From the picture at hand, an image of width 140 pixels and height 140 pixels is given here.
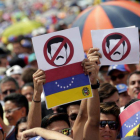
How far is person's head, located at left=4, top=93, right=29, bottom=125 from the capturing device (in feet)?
19.4

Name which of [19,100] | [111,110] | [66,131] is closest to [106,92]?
[111,110]

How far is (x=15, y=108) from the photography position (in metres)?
5.99

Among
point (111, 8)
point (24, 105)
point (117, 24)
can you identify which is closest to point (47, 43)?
point (24, 105)

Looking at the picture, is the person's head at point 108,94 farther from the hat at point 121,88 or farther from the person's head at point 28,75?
the person's head at point 28,75

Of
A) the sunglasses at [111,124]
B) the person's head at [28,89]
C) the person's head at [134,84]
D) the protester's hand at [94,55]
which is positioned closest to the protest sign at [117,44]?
the protester's hand at [94,55]

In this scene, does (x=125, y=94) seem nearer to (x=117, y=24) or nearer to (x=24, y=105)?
(x=24, y=105)

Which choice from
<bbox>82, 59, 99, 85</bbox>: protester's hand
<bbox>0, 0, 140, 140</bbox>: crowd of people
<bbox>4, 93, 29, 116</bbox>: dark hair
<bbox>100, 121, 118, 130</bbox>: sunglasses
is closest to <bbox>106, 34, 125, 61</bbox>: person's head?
<bbox>0, 0, 140, 140</bbox>: crowd of people

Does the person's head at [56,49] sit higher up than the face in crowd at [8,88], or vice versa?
the person's head at [56,49]

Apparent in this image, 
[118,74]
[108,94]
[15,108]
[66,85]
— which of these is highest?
[66,85]

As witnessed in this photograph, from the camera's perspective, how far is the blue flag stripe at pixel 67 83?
13.4ft

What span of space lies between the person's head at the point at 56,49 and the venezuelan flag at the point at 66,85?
7cm

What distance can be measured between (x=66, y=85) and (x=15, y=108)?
6.73 ft

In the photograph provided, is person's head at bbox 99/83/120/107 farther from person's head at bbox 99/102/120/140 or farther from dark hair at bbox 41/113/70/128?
dark hair at bbox 41/113/70/128

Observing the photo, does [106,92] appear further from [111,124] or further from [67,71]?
[67,71]
